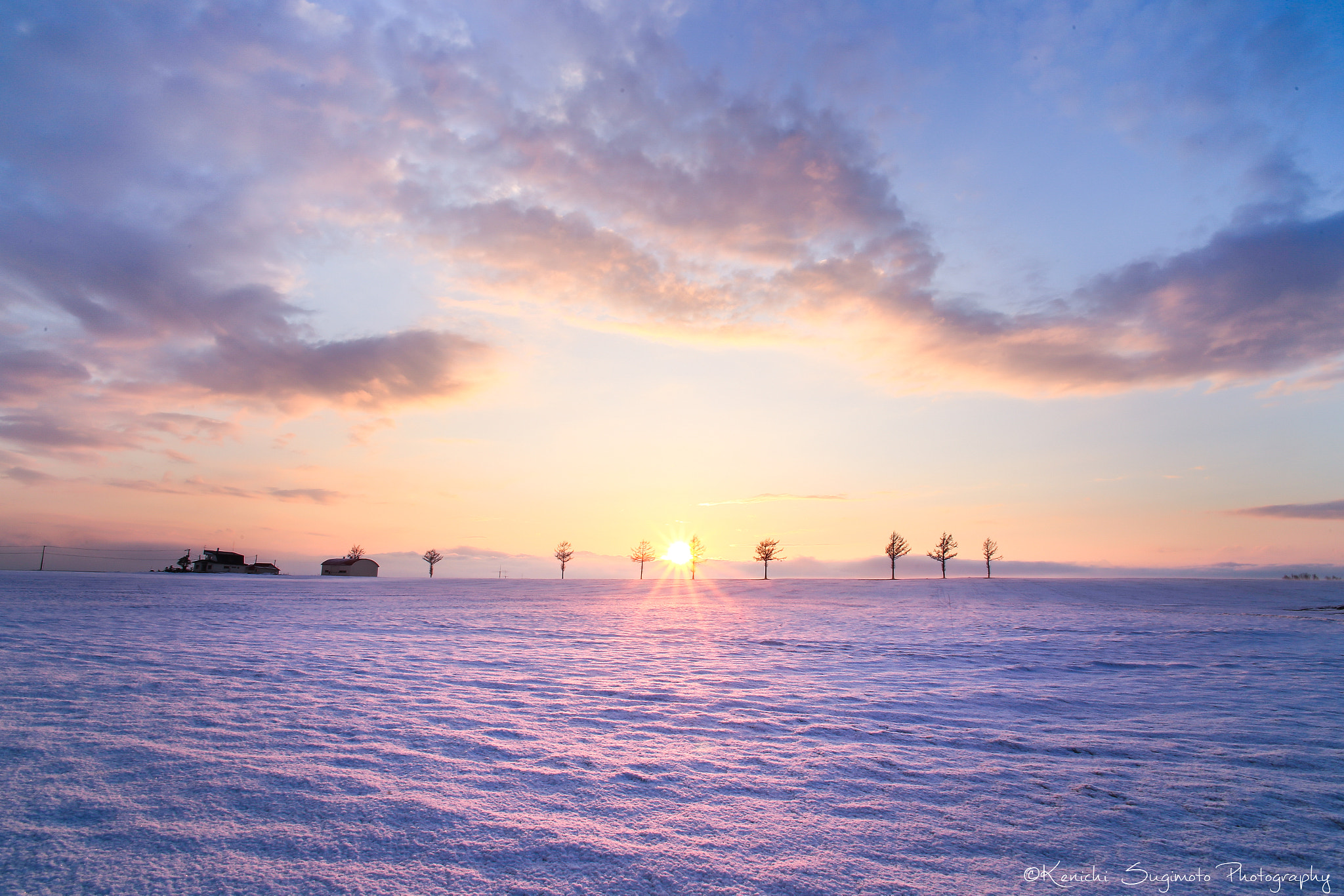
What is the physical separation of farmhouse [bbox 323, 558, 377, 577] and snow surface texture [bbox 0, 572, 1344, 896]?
105 meters

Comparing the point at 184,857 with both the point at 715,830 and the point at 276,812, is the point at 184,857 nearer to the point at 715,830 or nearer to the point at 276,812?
the point at 276,812

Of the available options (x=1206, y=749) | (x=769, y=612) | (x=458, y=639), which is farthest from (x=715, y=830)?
(x=769, y=612)

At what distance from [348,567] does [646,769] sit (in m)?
119

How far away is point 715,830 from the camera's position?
4125mm

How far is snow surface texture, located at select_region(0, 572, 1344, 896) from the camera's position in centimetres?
364

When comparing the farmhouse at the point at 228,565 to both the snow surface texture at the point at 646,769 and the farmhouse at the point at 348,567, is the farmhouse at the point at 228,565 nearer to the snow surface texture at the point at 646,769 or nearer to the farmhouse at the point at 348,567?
the farmhouse at the point at 348,567

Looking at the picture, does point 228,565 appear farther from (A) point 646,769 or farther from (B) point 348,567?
(A) point 646,769

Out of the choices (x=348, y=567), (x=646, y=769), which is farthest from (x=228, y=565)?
(x=646, y=769)

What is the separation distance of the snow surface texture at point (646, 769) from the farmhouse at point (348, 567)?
343 feet

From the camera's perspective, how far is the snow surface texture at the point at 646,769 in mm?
3641

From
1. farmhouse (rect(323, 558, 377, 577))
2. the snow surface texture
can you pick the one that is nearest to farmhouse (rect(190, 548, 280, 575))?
farmhouse (rect(323, 558, 377, 577))

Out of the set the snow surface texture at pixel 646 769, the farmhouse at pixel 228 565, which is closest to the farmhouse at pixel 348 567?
the farmhouse at pixel 228 565

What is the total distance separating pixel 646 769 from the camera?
5355 millimetres

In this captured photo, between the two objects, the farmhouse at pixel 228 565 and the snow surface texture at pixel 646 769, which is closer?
the snow surface texture at pixel 646 769
